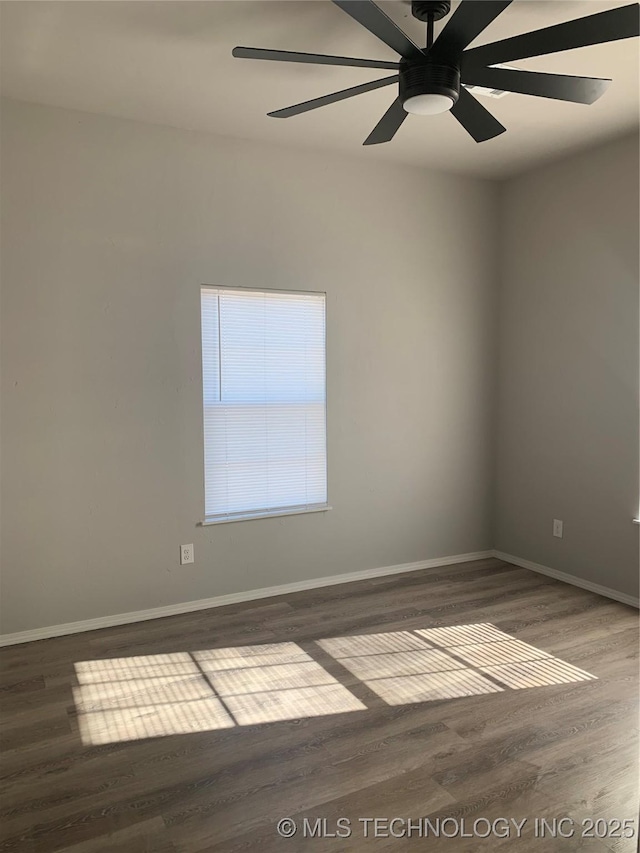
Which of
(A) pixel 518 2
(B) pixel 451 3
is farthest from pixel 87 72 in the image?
(A) pixel 518 2

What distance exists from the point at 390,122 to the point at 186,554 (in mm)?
2524

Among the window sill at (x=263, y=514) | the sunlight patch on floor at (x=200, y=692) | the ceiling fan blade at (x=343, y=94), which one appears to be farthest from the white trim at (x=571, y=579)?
the ceiling fan blade at (x=343, y=94)

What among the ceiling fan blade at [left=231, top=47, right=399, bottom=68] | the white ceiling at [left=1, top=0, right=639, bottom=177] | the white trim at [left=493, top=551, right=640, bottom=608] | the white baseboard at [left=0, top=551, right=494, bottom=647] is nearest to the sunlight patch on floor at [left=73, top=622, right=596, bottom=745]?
the white baseboard at [left=0, top=551, right=494, bottom=647]

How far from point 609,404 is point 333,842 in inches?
118

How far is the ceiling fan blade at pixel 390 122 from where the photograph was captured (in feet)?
7.91

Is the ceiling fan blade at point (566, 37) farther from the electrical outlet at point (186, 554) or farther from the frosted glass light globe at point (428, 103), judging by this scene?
the electrical outlet at point (186, 554)

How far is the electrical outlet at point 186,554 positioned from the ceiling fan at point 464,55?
2396 mm

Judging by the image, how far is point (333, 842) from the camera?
1900mm

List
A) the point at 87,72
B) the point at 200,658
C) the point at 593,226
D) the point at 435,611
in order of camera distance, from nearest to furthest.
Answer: the point at 87,72
the point at 200,658
the point at 435,611
the point at 593,226

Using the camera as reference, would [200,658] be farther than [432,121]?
No

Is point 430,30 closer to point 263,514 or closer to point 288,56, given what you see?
point 288,56

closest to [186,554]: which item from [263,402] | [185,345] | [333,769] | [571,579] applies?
[263,402]

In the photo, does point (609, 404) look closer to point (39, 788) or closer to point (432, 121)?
point (432, 121)

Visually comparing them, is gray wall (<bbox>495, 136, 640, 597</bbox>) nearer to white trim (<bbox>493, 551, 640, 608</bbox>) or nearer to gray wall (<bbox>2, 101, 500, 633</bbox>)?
white trim (<bbox>493, 551, 640, 608</bbox>)
